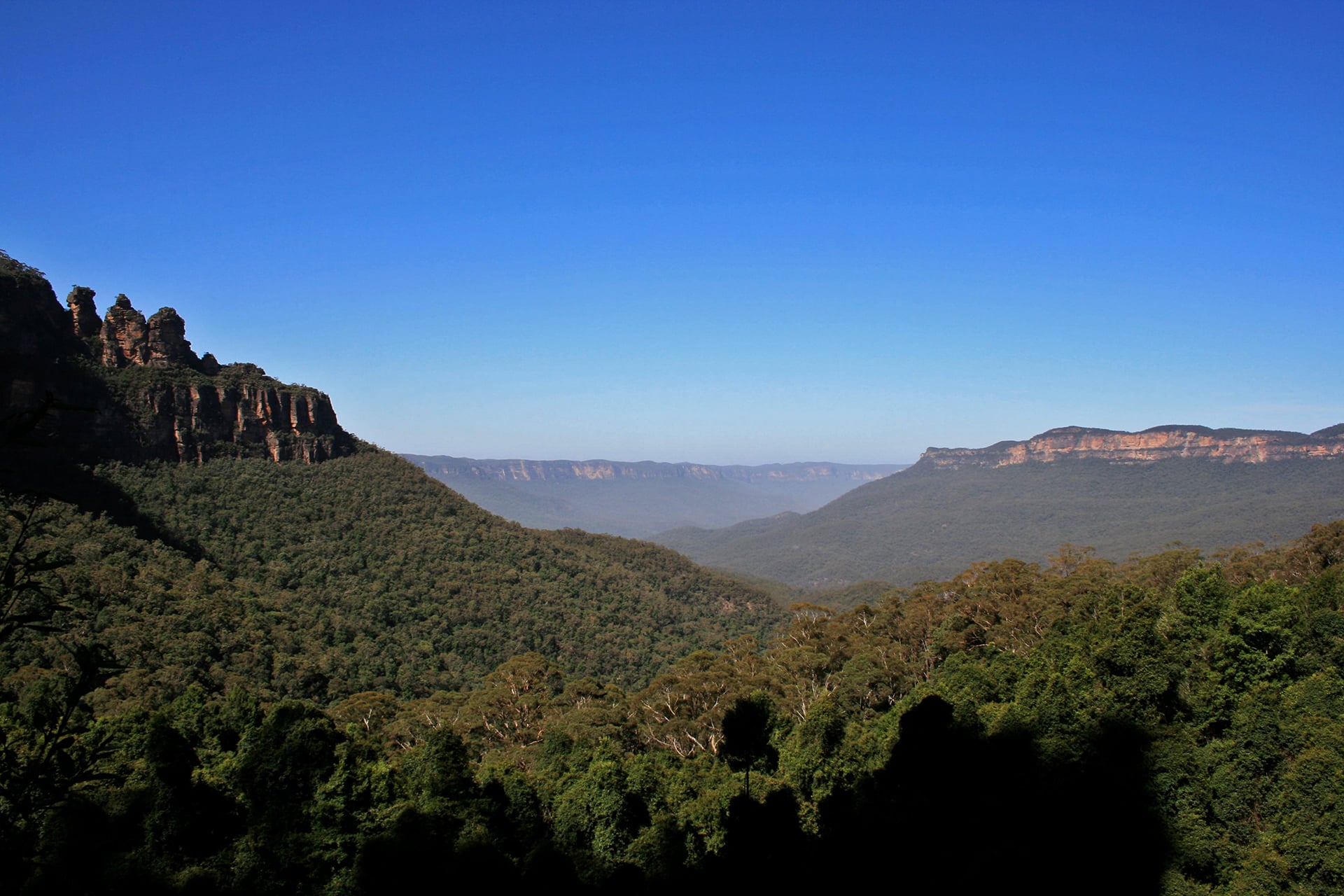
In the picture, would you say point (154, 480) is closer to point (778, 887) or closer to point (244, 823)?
point (244, 823)

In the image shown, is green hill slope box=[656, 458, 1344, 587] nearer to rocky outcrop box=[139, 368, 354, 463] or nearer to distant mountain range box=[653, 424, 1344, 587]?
distant mountain range box=[653, 424, 1344, 587]

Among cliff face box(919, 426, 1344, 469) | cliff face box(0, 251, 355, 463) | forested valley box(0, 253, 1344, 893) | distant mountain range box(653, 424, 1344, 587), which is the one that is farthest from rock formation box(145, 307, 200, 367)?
cliff face box(919, 426, 1344, 469)

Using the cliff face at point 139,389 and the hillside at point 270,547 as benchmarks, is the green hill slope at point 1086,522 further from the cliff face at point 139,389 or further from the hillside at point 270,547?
the cliff face at point 139,389

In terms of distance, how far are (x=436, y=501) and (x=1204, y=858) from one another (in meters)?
63.7

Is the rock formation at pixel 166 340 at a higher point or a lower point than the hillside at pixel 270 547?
higher

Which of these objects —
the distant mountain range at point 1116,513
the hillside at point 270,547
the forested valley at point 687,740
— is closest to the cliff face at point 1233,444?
the distant mountain range at point 1116,513

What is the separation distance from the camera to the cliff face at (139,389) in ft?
178

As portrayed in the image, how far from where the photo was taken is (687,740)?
32562 millimetres

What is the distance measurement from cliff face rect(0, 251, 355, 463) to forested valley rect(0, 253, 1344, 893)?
271 inches

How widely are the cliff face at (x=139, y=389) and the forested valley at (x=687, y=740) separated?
6892 millimetres

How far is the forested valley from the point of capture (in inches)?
687

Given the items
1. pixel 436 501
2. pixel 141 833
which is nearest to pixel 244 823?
pixel 141 833

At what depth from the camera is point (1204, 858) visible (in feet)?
57.3

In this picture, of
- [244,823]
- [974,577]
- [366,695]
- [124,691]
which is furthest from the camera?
[974,577]
